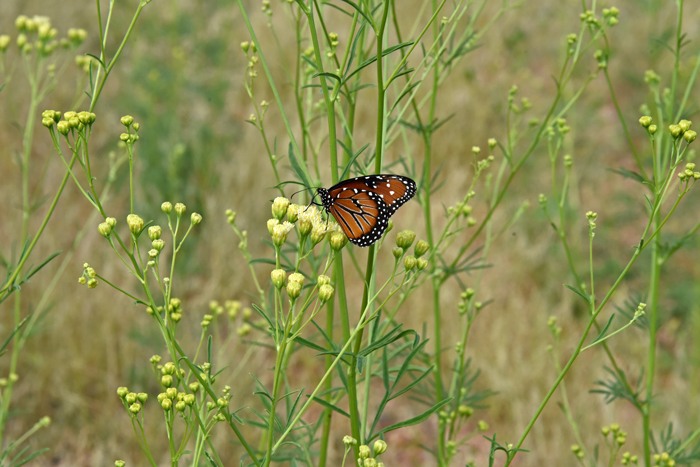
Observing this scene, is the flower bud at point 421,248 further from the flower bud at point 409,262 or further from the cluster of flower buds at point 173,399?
the cluster of flower buds at point 173,399

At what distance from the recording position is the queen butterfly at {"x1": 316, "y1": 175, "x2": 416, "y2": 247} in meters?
2.04

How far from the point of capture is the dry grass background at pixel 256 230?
466cm

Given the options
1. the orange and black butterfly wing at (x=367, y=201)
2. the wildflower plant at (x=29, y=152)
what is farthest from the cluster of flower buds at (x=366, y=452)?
the wildflower plant at (x=29, y=152)

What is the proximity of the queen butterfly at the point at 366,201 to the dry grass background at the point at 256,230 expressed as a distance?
2.65 feet

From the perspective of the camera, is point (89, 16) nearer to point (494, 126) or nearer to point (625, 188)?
point (494, 126)

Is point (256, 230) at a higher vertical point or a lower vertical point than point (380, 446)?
higher

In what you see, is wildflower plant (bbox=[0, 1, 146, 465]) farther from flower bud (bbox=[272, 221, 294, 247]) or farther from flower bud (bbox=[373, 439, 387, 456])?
flower bud (bbox=[373, 439, 387, 456])

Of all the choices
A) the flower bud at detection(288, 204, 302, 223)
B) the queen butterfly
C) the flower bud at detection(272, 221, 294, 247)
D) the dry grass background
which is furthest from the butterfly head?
the dry grass background

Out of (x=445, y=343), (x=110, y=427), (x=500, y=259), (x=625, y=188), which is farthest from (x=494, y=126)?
(x=110, y=427)

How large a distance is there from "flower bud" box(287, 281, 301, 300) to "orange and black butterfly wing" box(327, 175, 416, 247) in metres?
0.32

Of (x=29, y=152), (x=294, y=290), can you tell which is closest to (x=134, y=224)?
(x=294, y=290)

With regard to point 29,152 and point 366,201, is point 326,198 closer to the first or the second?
point 366,201

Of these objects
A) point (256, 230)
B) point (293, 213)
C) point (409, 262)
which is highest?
point (256, 230)

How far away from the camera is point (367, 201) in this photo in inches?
88.5
